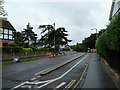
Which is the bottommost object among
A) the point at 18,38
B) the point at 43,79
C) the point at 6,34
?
the point at 43,79

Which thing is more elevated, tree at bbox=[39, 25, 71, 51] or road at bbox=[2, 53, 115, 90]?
tree at bbox=[39, 25, 71, 51]

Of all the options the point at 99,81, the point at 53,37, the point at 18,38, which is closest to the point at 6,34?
the point at 53,37

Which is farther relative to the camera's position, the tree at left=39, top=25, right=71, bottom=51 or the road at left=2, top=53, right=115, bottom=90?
the tree at left=39, top=25, right=71, bottom=51

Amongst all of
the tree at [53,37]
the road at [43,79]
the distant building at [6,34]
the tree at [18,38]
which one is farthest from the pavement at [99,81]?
the tree at [18,38]

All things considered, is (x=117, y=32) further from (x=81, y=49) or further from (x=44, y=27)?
(x=81, y=49)

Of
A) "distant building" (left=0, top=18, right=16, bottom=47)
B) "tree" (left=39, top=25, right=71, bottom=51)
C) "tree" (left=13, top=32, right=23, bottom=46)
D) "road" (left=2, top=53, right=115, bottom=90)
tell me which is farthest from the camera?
"tree" (left=13, top=32, right=23, bottom=46)

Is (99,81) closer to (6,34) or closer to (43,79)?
(43,79)

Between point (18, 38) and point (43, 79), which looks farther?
point (18, 38)

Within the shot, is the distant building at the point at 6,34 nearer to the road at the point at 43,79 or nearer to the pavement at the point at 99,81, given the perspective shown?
the road at the point at 43,79

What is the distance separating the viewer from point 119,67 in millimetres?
9555

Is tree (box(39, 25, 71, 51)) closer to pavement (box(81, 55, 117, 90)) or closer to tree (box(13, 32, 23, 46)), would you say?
tree (box(13, 32, 23, 46))

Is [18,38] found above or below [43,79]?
above

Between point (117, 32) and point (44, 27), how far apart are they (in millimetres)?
57145

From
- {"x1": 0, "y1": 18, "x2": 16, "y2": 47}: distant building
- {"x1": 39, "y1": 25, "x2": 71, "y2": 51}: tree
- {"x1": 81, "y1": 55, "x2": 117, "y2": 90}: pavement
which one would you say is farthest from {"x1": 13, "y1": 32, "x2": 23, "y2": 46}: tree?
{"x1": 81, "y1": 55, "x2": 117, "y2": 90}: pavement
